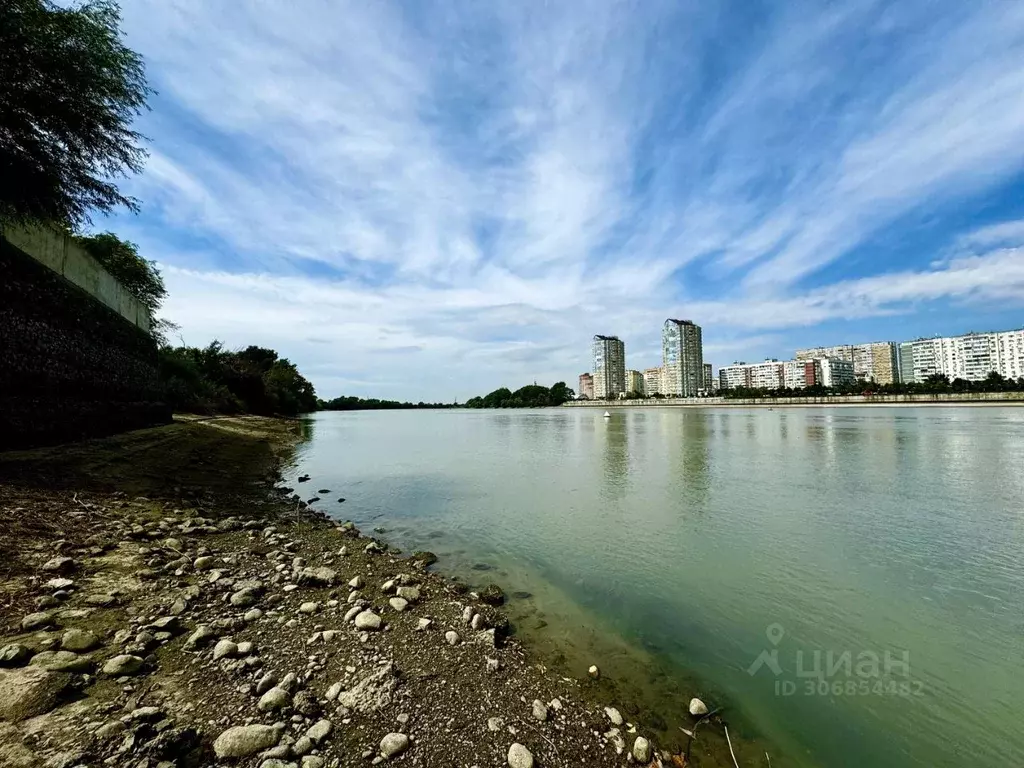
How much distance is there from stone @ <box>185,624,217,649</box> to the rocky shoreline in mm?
16

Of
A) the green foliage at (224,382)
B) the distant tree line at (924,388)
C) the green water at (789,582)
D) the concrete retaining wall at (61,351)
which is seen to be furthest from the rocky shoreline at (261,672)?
the distant tree line at (924,388)

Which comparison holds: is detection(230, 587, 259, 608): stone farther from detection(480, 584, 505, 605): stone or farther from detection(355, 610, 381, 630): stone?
detection(480, 584, 505, 605): stone

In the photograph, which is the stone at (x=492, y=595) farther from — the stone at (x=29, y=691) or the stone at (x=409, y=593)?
the stone at (x=29, y=691)

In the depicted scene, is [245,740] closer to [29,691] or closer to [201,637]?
[29,691]

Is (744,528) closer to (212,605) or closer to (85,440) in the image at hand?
(212,605)

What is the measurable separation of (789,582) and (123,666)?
9.45m

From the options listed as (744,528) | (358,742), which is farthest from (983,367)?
(358,742)

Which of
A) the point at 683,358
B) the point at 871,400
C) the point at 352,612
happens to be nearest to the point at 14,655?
the point at 352,612

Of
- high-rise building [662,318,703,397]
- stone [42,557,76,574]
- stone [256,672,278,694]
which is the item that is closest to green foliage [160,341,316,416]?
stone [42,557,76,574]

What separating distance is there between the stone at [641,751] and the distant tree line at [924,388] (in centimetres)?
14870

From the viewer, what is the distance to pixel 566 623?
6.71 metres

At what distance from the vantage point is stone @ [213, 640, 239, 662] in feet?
14.5

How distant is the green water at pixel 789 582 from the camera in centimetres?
480

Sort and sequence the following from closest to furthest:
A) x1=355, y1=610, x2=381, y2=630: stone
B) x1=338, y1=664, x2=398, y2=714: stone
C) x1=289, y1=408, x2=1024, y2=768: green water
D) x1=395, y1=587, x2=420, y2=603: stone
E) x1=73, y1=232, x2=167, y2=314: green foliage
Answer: x1=338, y1=664, x2=398, y2=714: stone
x1=289, y1=408, x2=1024, y2=768: green water
x1=355, y1=610, x2=381, y2=630: stone
x1=395, y1=587, x2=420, y2=603: stone
x1=73, y1=232, x2=167, y2=314: green foliage
